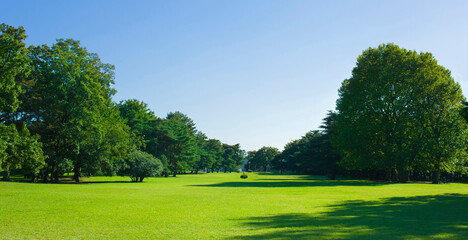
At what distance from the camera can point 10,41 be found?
2508cm

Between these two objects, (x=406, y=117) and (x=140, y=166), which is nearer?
(x=406, y=117)

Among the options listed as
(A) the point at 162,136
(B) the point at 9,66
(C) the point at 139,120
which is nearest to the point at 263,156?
(A) the point at 162,136

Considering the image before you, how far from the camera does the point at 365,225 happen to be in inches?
383

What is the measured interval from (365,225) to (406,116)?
1384 inches

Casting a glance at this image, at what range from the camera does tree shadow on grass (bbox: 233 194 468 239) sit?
26.9ft

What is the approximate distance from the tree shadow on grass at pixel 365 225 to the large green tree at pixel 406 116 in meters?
28.7

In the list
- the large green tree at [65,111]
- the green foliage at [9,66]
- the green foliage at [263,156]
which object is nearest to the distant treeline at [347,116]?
the large green tree at [65,111]

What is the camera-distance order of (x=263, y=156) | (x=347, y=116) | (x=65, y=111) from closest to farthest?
(x=65, y=111) → (x=347, y=116) → (x=263, y=156)

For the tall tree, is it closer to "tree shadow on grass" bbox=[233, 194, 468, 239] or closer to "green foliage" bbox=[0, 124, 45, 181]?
"green foliage" bbox=[0, 124, 45, 181]

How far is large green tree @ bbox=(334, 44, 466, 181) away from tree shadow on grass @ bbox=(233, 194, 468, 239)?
28.7 meters

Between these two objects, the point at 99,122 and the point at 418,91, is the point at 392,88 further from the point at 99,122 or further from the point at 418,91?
the point at 99,122

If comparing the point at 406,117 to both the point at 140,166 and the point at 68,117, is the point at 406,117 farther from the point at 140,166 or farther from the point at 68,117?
the point at 68,117

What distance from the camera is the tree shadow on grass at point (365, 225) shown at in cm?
820

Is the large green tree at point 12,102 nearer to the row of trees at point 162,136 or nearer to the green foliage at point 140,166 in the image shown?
the green foliage at point 140,166
